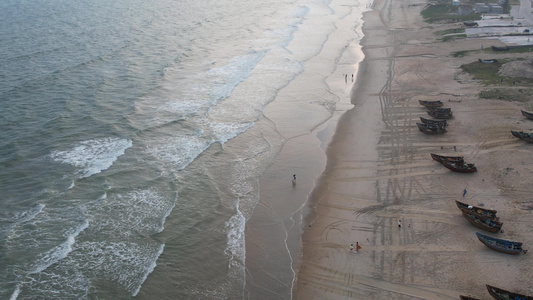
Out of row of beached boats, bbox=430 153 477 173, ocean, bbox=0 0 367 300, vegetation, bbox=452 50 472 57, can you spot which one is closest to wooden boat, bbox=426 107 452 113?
row of beached boats, bbox=430 153 477 173

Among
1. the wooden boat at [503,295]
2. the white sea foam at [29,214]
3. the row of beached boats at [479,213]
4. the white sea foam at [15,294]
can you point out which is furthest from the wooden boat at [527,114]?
the white sea foam at [15,294]

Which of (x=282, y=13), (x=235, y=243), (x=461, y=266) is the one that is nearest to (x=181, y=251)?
(x=235, y=243)

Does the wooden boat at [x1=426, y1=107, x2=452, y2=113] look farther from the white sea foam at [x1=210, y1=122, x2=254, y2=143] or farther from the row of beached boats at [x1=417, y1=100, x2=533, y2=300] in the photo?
the white sea foam at [x1=210, y1=122, x2=254, y2=143]

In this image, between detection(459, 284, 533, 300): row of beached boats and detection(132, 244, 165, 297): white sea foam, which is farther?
detection(132, 244, 165, 297): white sea foam

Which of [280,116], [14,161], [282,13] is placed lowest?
[282,13]

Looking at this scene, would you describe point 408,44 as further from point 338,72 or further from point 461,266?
point 461,266

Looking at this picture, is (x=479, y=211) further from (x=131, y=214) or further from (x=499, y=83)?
(x=499, y=83)

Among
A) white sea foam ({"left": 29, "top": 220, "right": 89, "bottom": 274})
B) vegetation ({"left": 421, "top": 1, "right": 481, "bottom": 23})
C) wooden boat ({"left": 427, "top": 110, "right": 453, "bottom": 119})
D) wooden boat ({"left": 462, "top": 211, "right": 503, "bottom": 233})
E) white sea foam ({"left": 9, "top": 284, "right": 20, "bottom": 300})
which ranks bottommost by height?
vegetation ({"left": 421, "top": 1, "right": 481, "bottom": 23})
